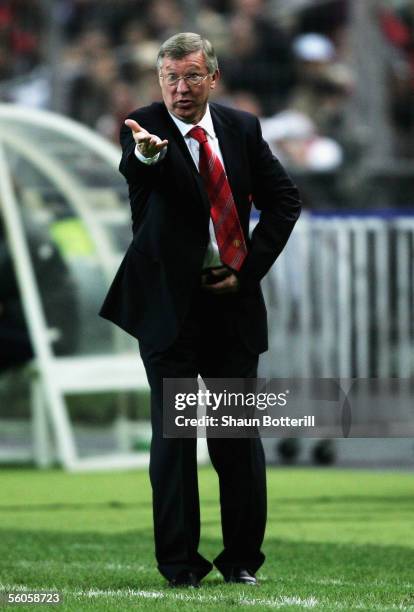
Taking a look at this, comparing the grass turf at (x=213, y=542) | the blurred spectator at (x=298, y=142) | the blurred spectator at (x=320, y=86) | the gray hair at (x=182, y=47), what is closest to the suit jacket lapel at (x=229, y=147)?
the gray hair at (x=182, y=47)

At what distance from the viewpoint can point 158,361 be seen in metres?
6.14

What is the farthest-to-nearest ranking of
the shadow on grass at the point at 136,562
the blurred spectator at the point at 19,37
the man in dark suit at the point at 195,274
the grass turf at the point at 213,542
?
the blurred spectator at the point at 19,37, the shadow on grass at the point at 136,562, the man in dark suit at the point at 195,274, the grass turf at the point at 213,542

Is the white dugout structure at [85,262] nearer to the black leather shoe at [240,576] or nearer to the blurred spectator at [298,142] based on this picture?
the blurred spectator at [298,142]

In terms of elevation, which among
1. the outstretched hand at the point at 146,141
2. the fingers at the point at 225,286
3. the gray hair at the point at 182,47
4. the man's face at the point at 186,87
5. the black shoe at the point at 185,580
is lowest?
the black shoe at the point at 185,580

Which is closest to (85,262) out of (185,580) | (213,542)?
(213,542)

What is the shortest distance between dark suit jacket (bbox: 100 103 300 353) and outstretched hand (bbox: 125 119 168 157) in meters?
0.10

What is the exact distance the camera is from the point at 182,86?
5977mm

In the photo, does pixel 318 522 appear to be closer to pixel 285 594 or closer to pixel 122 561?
pixel 122 561

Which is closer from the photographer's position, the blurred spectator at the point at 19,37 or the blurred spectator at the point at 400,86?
the blurred spectator at the point at 400,86

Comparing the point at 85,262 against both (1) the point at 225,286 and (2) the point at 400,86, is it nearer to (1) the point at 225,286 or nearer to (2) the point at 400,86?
(2) the point at 400,86

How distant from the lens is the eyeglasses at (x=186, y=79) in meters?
5.96

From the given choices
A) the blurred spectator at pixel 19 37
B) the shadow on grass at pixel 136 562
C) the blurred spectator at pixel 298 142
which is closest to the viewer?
the shadow on grass at pixel 136 562

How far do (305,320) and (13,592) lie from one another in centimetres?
784

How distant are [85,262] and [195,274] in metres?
6.35
